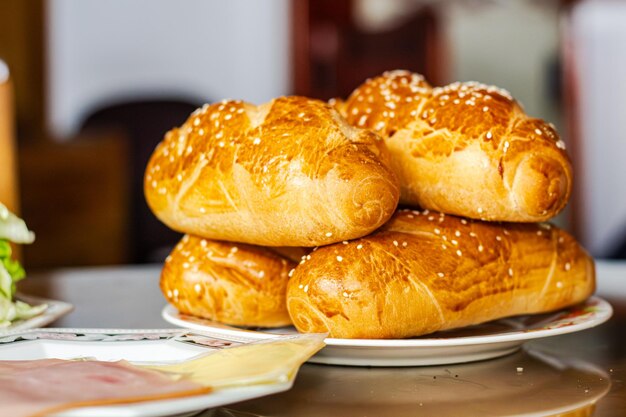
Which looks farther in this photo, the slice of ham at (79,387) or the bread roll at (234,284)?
the bread roll at (234,284)

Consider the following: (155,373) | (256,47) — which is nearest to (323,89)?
(256,47)

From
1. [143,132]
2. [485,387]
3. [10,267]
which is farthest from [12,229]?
[143,132]

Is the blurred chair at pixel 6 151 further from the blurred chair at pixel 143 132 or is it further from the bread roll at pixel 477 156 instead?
the blurred chair at pixel 143 132

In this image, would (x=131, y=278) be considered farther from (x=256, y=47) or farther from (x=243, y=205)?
(x=256, y=47)

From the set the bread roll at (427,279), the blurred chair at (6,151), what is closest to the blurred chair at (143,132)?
the blurred chair at (6,151)

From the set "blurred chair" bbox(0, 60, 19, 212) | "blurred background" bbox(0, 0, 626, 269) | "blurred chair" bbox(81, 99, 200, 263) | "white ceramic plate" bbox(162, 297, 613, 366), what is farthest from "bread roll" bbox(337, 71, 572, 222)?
"blurred chair" bbox(81, 99, 200, 263)

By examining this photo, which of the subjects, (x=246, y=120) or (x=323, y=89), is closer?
(x=246, y=120)
